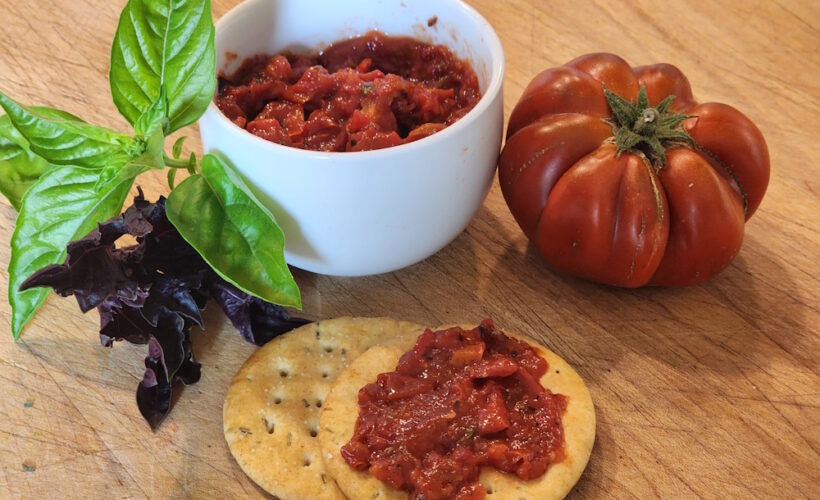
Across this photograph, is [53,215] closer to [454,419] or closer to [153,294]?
[153,294]

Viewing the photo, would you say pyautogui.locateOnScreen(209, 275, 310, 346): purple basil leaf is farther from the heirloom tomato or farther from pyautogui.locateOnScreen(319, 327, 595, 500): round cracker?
the heirloom tomato

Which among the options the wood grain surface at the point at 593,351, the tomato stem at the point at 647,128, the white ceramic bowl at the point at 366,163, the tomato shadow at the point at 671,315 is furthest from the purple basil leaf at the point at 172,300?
the tomato stem at the point at 647,128

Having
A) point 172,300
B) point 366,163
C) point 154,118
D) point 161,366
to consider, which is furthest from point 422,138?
point 161,366

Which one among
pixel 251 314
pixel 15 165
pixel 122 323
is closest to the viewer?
pixel 122 323

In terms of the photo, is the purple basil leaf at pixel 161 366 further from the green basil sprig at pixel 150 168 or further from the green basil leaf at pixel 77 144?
the green basil leaf at pixel 77 144

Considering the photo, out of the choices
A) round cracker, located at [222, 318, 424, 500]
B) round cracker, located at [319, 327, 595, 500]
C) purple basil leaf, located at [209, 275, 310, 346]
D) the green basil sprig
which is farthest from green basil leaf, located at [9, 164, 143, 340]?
round cracker, located at [319, 327, 595, 500]

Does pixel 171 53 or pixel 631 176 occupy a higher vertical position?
pixel 171 53

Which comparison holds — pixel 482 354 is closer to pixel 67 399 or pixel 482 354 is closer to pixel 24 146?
pixel 67 399

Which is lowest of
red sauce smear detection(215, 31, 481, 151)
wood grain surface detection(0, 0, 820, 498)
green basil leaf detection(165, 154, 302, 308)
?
wood grain surface detection(0, 0, 820, 498)
